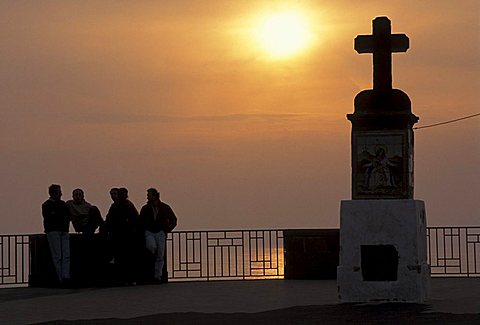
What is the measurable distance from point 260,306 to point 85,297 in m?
4.01

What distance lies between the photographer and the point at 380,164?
19750mm

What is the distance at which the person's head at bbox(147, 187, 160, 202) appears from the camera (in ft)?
82.4

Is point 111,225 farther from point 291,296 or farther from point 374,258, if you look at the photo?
point 374,258

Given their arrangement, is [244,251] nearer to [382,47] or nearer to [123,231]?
[123,231]

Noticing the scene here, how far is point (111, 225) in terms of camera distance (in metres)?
24.7

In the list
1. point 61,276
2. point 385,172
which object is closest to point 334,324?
point 385,172

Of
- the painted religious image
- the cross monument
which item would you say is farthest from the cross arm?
the painted religious image

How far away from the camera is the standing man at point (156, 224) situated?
24875 mm

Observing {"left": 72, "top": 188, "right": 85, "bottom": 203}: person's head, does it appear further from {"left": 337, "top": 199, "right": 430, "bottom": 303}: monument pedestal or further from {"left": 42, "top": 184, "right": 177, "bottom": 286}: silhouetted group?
{"left": 337, "top": 199, "right": 430, "bottom": 303}: monument pedestal

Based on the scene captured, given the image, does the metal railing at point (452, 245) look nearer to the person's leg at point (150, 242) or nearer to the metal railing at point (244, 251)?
the metal railing at point (244, 251)

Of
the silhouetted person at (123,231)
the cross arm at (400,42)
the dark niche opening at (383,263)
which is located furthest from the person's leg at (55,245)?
the cross arm at (400,42)

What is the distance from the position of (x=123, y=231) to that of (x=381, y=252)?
6.78 meters

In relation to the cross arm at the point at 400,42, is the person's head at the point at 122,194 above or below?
below

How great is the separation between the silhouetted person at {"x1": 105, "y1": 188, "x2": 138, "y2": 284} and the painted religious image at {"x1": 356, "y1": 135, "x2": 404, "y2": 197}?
640cm
